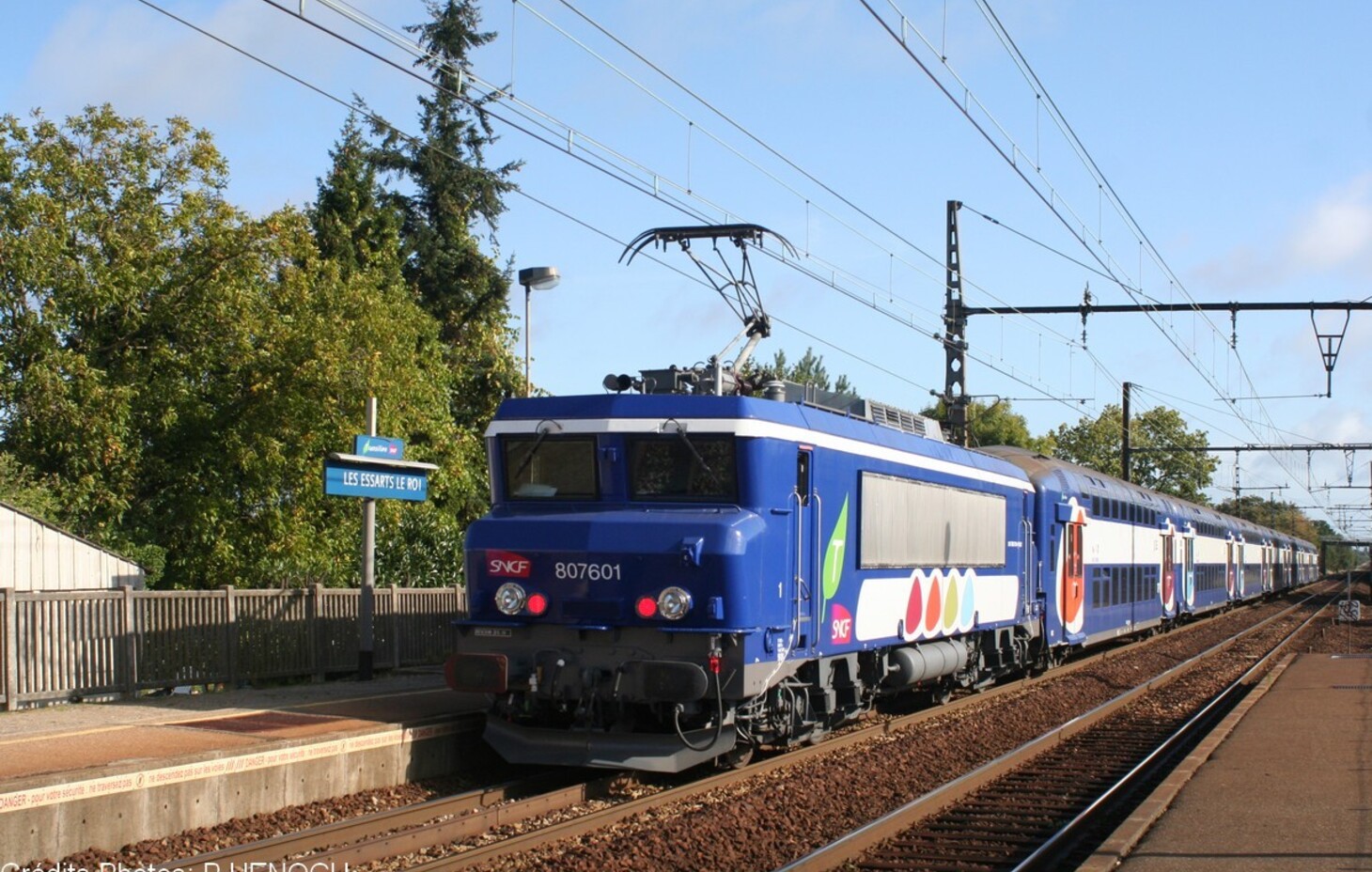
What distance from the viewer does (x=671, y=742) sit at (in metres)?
11.7

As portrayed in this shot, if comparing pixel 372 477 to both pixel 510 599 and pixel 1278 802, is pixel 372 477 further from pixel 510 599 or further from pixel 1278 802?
pixel 1278 802

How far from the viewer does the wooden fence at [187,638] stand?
1390 cm

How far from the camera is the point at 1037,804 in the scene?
11930 millimetres

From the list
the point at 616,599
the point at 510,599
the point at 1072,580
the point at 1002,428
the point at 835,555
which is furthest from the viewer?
the point at 1002,428

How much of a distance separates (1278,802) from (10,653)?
11311 millimetres

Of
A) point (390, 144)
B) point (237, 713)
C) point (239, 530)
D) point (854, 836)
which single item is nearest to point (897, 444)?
point (854, 836)

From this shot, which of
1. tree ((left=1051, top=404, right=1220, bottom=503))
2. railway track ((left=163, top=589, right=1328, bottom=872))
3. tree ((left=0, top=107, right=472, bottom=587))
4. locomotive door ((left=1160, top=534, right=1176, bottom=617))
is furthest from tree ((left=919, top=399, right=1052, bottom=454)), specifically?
railway track ((left=163, top=589, right=1328, bottom=872))

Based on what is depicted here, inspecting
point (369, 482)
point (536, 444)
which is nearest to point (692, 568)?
point (536, 444)

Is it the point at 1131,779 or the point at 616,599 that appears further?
the point at 1131,779

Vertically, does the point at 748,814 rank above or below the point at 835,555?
below

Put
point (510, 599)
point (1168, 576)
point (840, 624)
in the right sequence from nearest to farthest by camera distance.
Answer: point (510, 599), point (840, 624), point (1168, 576)

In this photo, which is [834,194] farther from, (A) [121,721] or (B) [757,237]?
(A) [121,721]

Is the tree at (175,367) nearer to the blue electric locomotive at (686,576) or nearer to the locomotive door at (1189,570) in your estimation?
the blue electric locomotive at (686,576)

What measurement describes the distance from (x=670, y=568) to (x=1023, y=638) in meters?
10.9
